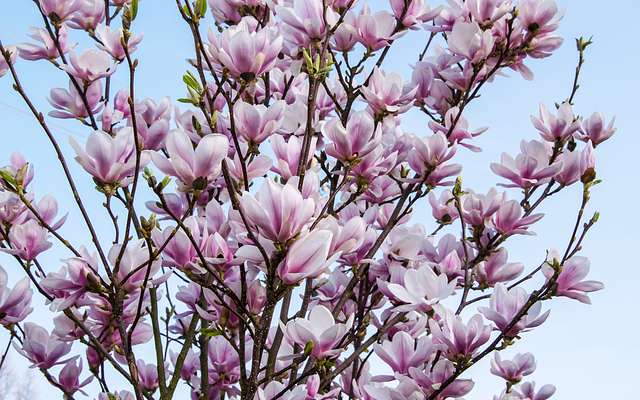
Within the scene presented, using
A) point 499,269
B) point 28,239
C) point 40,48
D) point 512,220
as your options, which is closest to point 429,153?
point 512,220

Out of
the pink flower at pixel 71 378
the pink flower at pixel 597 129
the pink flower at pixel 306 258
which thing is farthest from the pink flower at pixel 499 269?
the pink flower at pixel 71 378

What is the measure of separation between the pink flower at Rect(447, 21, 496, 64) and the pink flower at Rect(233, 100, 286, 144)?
2.42 ft

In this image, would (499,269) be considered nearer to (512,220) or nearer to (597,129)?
(512,220)

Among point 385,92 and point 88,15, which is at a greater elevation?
point 88,15

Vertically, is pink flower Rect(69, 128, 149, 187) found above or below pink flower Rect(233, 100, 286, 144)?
below

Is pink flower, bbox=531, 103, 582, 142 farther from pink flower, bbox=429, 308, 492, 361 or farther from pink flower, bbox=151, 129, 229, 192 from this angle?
pink flower, bbox=151, 129, 229, 192

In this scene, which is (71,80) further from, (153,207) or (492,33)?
(492,33)

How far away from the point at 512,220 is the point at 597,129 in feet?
1.77

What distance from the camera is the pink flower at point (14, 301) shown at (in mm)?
1390

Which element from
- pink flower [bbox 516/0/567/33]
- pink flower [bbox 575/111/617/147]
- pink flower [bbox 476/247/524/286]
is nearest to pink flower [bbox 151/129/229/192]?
pink flower [bbox 476/247/524/286]

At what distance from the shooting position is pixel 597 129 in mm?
1750

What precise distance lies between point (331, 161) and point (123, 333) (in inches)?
31.8

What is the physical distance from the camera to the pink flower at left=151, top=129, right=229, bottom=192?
0.92m

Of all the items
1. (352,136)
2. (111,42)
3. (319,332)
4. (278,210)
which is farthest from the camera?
Result: (111,42)
